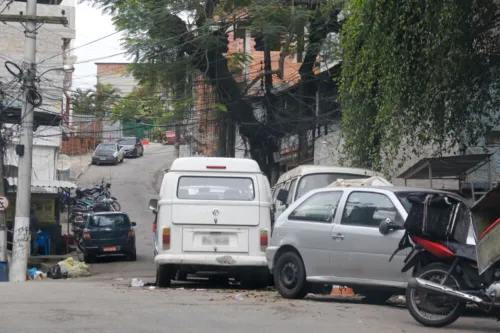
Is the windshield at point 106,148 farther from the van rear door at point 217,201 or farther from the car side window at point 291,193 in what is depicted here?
the van rear door at point 217,201

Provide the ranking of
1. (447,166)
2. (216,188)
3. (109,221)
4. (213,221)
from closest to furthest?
(213,221) → (216,188) → (447,166) → (109,221)

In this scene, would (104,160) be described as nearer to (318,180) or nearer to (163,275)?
(318,180)

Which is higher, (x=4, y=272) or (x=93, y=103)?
(x=93, y=103)

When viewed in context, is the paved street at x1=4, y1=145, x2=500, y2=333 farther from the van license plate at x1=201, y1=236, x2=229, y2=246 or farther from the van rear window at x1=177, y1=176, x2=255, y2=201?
the van rear window at x1=177, y1=176, x2=255, y2=201

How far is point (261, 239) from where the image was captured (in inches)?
570

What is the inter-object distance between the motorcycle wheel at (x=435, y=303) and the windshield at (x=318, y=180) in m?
7.82

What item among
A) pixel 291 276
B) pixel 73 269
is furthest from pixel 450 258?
pixel 73 269

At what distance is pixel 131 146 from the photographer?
6625 centimetres

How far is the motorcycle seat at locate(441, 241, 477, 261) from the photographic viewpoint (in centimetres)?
903

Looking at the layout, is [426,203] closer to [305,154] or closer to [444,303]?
[444,303]

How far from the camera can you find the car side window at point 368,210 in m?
11.3

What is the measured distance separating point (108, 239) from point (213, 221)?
1534cm

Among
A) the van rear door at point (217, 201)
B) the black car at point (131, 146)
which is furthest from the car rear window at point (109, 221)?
the black car at point (131, 146)

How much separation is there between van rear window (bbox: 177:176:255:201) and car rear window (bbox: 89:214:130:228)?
50.1 feet
